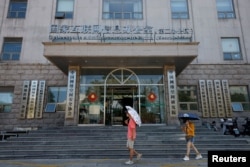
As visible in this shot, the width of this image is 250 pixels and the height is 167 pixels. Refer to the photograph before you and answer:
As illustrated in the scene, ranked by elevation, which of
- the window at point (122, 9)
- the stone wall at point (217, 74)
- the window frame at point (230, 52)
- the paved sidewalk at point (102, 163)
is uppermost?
the window at point (122, 9)

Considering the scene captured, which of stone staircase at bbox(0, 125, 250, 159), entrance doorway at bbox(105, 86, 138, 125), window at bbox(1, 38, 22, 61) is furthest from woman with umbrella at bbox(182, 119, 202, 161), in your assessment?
window at bbox(1, 38, 22, 61)

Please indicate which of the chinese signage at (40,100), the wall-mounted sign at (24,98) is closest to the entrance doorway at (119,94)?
the chinese signage at (40,100)

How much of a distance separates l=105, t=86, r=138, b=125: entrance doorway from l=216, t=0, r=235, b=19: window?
29.8 feet

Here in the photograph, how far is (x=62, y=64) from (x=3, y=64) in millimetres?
5244

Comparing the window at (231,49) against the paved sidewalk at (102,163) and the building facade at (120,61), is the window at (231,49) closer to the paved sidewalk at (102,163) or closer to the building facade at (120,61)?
the building facade at (120,61)

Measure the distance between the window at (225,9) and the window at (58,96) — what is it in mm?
12555

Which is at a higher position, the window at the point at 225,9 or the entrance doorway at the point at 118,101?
the window at the point at 225,9

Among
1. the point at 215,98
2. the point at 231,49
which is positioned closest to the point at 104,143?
the point at 215,98

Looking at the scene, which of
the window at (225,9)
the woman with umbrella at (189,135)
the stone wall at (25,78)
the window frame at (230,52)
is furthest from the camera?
the window at (225,9)

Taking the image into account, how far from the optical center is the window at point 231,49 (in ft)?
52.8

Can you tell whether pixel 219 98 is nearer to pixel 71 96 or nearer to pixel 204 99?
pixel 204 99

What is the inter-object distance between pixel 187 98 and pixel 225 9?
760 cm

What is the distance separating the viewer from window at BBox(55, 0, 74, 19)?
54.3ft

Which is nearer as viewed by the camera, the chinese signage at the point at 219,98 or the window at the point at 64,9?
the chinese signage at the point at 219,98
